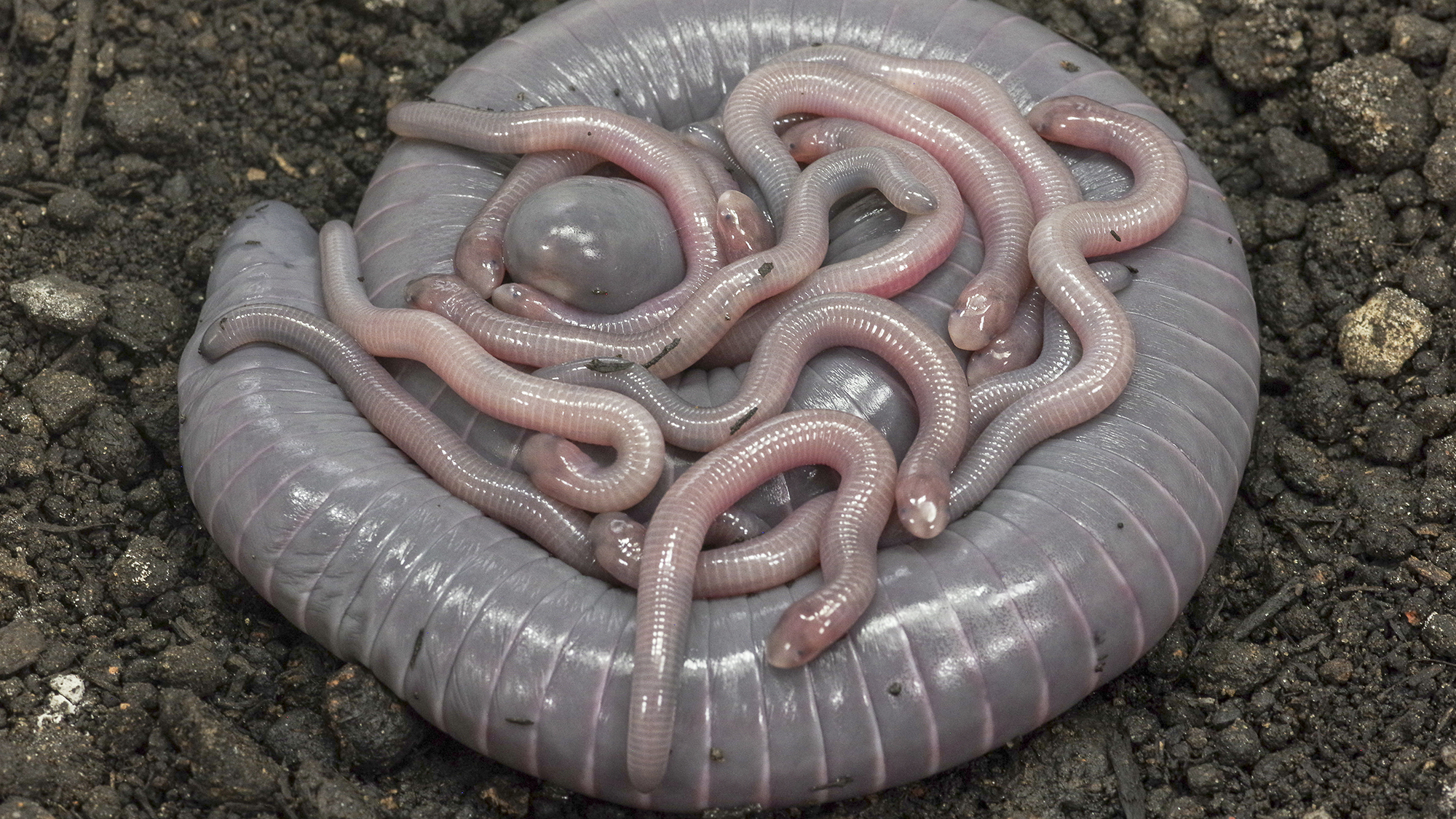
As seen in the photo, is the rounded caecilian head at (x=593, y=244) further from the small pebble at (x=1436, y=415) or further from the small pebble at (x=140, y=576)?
the small pebble at (x=1436, y=415)

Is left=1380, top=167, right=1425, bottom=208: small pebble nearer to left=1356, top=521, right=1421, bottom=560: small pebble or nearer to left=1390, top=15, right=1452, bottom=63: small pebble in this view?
left=1390, top=15, right=1452, bottom=63: small pebble

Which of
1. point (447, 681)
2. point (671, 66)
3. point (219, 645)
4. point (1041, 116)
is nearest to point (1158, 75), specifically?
point (1041, 116)

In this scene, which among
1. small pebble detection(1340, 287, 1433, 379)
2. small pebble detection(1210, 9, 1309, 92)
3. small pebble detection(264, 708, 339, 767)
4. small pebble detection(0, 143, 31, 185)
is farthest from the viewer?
small pebble detection(1210, 9, 1309, 92)

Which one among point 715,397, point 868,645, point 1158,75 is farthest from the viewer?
point 1158,75

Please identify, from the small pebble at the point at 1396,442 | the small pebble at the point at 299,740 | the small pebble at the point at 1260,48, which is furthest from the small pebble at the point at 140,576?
the small pebble at the point at 1260,48

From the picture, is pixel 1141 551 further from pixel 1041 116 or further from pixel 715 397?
pixel 1041 116

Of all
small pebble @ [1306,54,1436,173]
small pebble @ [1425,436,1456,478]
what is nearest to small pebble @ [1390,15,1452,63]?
small pebble @ [1306,54,1436,173]

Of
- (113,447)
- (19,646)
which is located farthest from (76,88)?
(19,646)
